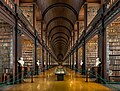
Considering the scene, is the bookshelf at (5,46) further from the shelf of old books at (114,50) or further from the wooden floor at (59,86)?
the shelf of old books at (114,50)

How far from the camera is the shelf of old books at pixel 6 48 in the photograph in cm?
1296

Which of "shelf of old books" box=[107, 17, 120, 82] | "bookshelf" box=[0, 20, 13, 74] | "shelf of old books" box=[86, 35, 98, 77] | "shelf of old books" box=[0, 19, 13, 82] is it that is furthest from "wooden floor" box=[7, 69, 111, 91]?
"shelf of old books" box=[86, 35, 98, 77]

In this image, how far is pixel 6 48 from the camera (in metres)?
13.1

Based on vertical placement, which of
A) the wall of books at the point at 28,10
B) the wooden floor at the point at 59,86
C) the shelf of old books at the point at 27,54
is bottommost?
the wooden floor at the point at 59,86

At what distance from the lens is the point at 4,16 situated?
35.5ft

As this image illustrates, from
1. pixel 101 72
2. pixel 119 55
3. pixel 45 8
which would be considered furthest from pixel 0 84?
pixel 45 8

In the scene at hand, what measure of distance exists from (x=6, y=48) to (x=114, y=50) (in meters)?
5.69

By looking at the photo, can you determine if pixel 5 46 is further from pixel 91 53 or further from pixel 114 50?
pixel 91 53

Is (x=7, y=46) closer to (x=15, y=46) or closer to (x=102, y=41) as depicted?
(x=15, y=46)

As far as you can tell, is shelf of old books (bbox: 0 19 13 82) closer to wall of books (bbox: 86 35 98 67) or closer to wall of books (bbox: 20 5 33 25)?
wall of books (bbox: 20 5 33 25)

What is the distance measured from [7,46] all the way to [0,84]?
251 cm

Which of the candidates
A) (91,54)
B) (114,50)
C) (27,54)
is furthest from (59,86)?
(27,54)

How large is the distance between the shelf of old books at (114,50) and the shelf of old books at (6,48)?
5.11 meters

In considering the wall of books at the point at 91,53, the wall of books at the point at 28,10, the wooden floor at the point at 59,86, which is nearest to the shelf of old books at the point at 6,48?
the wooden floor at the point at 59,86
